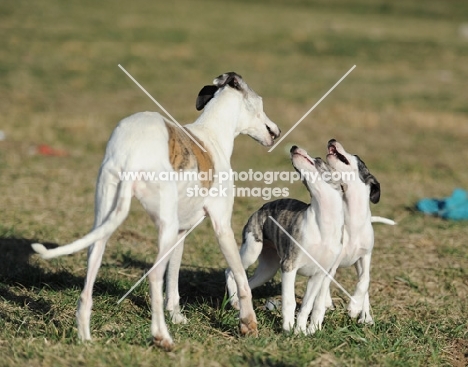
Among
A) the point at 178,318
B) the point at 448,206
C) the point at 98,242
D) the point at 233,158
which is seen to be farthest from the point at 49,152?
the point at 98,242

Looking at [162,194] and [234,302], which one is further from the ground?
[162,194]

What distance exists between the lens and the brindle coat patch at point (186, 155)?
19.2 ft

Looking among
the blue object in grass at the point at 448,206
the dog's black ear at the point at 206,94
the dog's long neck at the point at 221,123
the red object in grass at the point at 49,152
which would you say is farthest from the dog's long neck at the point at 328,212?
the red object in grass at the point at 49,152

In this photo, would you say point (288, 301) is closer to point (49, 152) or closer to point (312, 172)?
point (312, 172)

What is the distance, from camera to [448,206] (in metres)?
11.5

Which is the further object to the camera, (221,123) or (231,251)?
(221,123)

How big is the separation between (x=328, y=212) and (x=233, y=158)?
9372 mm

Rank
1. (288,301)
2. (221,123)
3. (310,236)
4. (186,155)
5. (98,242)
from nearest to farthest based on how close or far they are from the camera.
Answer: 1. (98,242)
2. (186,155)
3. (288,301)
4. (310,236)
5. (221,123)

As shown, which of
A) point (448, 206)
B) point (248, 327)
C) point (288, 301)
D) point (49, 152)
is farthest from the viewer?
point (49, 152)

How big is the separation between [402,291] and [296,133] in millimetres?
10453

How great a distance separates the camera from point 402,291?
8.25 meters

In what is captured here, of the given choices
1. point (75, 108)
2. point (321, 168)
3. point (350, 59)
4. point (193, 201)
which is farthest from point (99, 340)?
point (350, 59)

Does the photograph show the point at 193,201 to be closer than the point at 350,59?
Yes

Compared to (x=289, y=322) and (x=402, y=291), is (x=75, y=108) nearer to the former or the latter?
(x=402, y=291)
